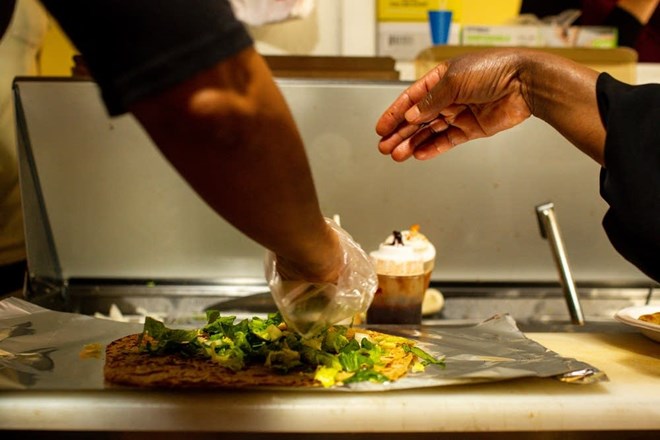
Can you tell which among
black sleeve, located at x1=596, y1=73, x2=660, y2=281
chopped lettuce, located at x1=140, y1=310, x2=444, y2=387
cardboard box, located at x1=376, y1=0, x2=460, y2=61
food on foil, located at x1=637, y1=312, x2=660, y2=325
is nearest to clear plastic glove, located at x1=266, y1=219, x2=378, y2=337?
chopped lettuce, located at x1=140, y1=310, x2=444, y2=387

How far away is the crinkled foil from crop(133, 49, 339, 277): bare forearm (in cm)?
41

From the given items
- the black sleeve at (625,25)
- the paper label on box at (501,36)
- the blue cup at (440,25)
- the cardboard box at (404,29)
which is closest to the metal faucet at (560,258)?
the paper label on box at (501,36)

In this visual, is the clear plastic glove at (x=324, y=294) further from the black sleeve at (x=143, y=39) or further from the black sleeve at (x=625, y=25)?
the black sleeve at (x=625, y=25)

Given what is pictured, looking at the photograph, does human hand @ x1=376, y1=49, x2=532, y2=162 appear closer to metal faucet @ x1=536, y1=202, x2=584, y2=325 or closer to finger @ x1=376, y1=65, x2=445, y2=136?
finger @ x1=376, y1=65, x2=445, y2=136

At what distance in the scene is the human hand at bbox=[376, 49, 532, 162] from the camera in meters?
1.29

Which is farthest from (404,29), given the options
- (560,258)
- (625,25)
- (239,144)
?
(239,144)

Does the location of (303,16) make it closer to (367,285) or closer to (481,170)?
(481,170)

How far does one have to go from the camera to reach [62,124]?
1752mm

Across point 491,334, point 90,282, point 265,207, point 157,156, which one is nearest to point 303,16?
point 157,156

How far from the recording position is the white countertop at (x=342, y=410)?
975 mm

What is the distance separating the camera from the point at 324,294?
1102 millimetres

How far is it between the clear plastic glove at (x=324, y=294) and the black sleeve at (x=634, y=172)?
414 millimetres

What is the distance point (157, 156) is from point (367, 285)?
86 cm

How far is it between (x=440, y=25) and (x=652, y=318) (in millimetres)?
1596
